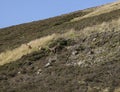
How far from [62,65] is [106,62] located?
9.16ft

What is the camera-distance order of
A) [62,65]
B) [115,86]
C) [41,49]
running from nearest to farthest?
1. [115,86]
2. [62,65]
3. [41,49]

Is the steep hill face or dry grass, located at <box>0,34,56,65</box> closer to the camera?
the steep hill face

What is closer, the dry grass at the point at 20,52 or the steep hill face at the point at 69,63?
the steep hill face at the point at 69,63

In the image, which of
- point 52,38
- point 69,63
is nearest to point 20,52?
point 52,38

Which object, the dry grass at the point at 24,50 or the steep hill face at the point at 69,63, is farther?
the dry grass at the point at 24,50

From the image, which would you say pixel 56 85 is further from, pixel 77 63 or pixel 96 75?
pixel 77 63

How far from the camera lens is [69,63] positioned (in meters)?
→ 24.9

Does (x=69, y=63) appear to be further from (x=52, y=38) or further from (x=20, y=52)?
(x=52, y=38)

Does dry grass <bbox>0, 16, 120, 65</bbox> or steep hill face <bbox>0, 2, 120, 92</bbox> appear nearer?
steep hill face <bbox>0, 2, 120, 92</bbox>

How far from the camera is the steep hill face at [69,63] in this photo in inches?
823

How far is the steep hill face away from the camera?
20.9 metres

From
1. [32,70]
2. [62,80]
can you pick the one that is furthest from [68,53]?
[62,80]

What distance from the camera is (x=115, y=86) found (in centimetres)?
1956

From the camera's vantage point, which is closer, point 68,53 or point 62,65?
point 62,65
